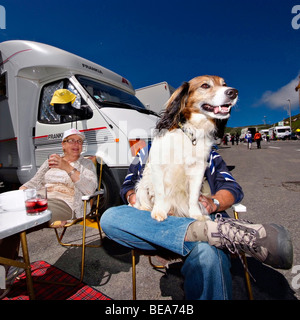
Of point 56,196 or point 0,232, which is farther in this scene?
point 56,196

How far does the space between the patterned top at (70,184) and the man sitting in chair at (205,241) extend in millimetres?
1024

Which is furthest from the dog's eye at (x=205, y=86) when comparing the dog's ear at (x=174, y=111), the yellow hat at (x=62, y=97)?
the yellow hat at (x=62, y=97)

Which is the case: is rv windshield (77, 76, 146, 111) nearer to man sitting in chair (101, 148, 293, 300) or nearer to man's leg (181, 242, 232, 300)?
man sitting in chair (101, 148, 293, 300)

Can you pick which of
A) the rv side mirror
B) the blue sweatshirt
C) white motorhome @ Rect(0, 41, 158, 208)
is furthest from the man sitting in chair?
→ the rv side mirror

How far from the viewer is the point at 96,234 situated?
3426mm

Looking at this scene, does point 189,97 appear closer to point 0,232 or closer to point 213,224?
point 213,224

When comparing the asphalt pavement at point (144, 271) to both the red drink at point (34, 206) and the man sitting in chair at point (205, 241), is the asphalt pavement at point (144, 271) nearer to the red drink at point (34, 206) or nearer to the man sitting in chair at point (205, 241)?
the man sitting in chair at point (205, 241)

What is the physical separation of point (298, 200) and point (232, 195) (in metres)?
3.65

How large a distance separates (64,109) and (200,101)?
2.52m

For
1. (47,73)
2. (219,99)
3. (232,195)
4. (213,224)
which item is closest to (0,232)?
(213,224)

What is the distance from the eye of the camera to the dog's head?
1.86 metres

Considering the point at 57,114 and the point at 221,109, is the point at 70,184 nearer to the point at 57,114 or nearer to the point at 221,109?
the point at 57,114

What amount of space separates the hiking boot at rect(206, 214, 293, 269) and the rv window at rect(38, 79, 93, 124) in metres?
3.06

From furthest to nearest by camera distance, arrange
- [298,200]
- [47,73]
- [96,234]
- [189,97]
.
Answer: [298,200], [47,73], [96,234], [189,97]
